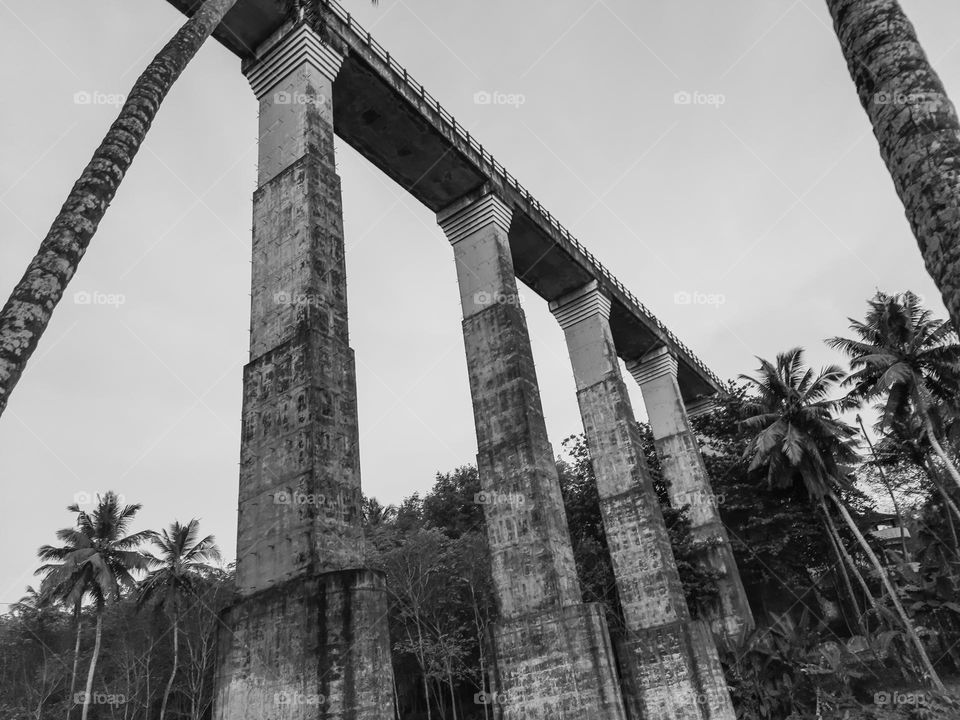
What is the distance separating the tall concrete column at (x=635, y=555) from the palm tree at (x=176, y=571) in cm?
2103

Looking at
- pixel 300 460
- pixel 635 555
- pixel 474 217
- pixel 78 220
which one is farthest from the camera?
pixel 635 555

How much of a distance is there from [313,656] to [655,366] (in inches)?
861

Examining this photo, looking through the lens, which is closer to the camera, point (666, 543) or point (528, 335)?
point (528, 335)

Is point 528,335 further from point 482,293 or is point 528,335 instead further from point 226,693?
point 226,693

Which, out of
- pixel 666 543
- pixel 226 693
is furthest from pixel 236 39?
pixel 666 543

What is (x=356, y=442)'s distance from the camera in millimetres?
9641

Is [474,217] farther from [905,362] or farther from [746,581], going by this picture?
[746,581]

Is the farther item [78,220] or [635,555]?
[635,555]

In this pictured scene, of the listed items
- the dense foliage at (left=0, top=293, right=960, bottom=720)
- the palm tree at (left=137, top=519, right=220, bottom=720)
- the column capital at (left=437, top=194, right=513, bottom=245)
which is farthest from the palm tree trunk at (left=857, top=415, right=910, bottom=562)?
the palm tree at (left=137, top=519, right=220, bottom=720)

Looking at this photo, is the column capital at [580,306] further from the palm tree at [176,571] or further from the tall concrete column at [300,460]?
the palm tree at [176,571]

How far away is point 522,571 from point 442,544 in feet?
55.5

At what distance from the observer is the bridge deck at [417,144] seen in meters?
13.7

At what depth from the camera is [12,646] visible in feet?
110

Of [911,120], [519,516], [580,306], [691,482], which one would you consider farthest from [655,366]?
[911,120]
